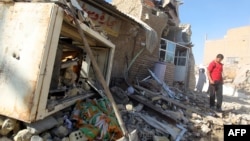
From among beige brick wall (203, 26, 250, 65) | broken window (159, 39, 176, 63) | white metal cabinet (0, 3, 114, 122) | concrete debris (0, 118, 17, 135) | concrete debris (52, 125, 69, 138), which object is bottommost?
concrete debris (52, 125, 69, 138)

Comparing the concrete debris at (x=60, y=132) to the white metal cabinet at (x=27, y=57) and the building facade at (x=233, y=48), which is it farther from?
the building facade at (x=233, y=48)

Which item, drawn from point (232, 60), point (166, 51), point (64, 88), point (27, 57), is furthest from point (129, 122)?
point (232, 60)

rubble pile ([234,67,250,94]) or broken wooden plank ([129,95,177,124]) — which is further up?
rubble pile ([234,67,250,94])

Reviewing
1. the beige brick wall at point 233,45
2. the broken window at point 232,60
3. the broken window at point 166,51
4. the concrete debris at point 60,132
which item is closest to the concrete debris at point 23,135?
the concrete debris at point 60,132

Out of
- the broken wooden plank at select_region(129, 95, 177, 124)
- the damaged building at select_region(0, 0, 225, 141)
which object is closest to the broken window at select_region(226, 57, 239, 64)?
the damaged building at select_region(0, 0, 225, 141)

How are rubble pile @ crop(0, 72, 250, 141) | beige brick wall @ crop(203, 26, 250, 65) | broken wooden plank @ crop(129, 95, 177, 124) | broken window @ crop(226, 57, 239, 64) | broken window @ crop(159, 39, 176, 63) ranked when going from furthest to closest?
broken window @ crop(226, 57, 239, 64), beige brick wall @ crop(203, 26, 250, 65), broken window @ crop(159, 39, 176, 63), broken wooden plank @ crop(129, 95, 177, 124), rubble pile @ crop(0, 72, 250, 141)


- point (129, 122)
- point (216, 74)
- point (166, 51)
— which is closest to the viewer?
point (129, 122)

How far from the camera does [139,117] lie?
6219mm

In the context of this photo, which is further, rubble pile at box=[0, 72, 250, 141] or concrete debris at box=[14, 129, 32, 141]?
rubble pile at box=[0, 72, 250, 141]

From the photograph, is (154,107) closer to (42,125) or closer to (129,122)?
(129,122)

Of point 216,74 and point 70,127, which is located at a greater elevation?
point 216,74

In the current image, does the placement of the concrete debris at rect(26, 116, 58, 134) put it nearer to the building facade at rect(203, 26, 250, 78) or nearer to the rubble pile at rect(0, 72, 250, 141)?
the rubble pile at rect(0, 72, 250, 141)

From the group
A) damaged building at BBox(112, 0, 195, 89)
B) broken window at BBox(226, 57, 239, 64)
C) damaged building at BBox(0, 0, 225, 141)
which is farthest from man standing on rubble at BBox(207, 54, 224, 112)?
broken window at BBox(226, 57, 239, 64)

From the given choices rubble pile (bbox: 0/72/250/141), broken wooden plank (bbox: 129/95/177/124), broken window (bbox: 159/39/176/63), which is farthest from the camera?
broken window (bbox: 159/39/176/63)
